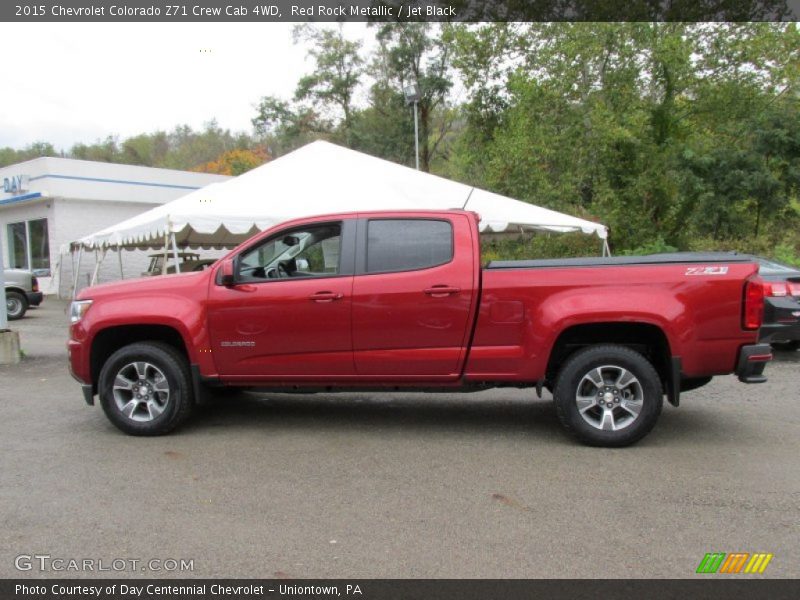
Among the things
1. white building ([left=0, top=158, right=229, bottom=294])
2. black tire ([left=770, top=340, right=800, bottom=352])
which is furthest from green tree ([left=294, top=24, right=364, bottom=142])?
black tire ([left=770, top=340, right=800, bottom=352])

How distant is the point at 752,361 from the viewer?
5.02 m

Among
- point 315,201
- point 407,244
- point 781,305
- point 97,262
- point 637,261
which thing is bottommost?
point 781,305

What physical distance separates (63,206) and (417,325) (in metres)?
23.0

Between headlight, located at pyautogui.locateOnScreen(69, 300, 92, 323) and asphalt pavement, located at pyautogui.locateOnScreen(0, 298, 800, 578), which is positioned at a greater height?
headlight, located at pyautogui.locateOnScreen(69, 300, 92, 323)

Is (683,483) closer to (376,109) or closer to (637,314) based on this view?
(637,314)

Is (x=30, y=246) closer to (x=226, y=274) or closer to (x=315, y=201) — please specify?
(x=315, y=201)

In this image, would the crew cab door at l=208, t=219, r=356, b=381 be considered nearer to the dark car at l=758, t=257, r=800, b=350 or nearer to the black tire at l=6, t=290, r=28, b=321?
the dark car at l=758, t=257, r=800, b=350

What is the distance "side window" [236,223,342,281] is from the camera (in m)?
5.77

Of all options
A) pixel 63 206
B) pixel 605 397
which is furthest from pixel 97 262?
pixel 605 397

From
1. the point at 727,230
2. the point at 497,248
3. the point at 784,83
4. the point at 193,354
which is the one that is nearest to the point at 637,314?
the point at 193,354

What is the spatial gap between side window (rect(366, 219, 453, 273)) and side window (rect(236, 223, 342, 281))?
0.34m

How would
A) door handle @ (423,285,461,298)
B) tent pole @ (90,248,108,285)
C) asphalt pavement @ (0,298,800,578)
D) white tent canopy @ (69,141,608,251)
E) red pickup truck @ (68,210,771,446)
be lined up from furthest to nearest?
tent pole @ (90,248,108,285) → white tent canopy @ (69,141,608,251) → door handle @ (423,285,461,298) → red pickup truck @ (68,210,771,446) → asphalt pavement @ (0,298,800,578)

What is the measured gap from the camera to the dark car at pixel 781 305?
8773 millimetres

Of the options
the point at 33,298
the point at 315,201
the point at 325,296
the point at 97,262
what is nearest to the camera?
the point at 325,296
